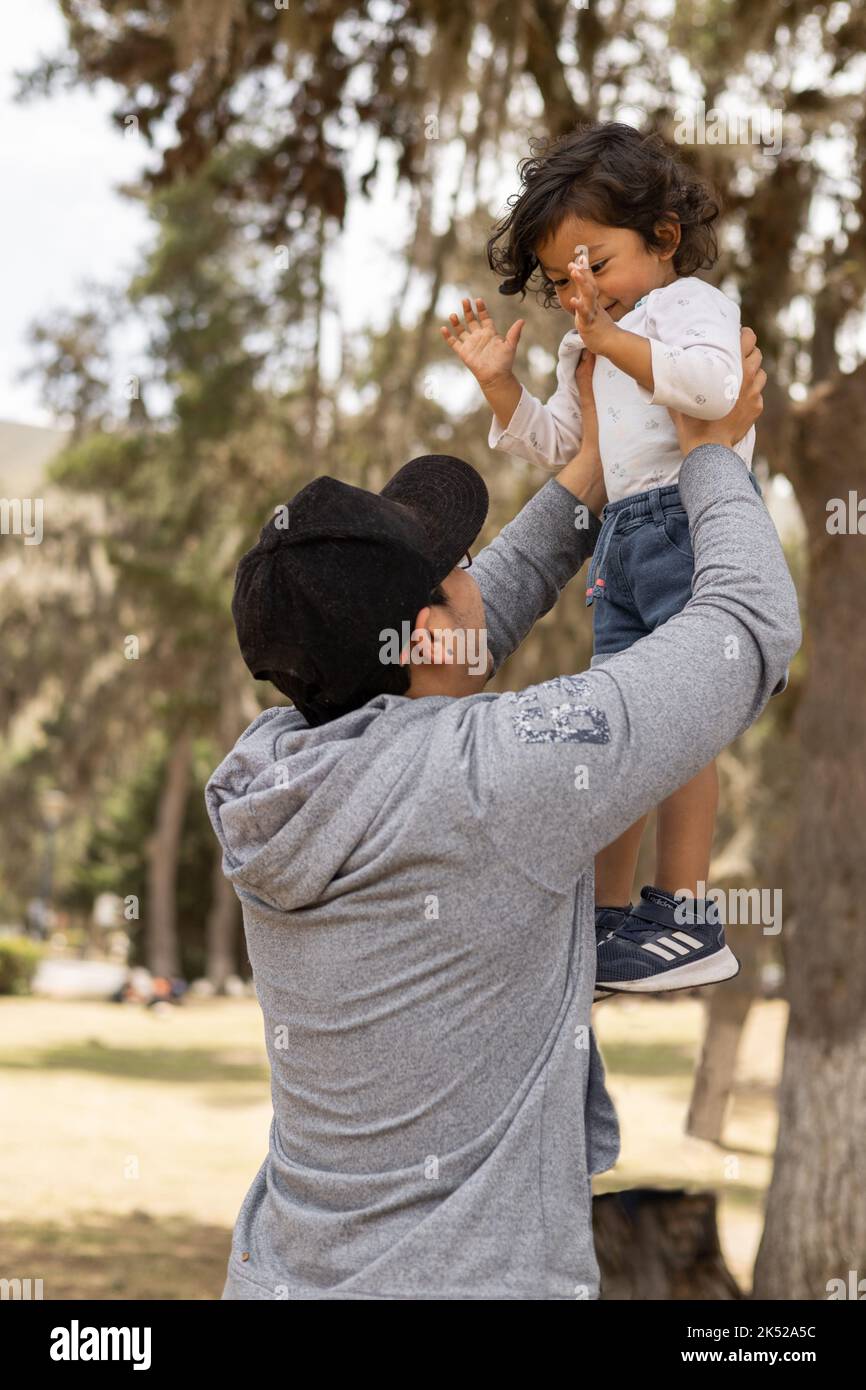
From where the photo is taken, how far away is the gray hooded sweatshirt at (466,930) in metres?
1.66

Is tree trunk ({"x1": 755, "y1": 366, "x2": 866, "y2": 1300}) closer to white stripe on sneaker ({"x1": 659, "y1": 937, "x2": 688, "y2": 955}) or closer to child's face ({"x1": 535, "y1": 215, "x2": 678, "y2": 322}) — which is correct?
child's face ({"x1": 535, "y1": 215, "x2": 678, "y2": 322})

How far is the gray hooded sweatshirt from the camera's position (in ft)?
5.44

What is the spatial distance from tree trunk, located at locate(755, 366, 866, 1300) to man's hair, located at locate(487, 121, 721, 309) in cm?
503

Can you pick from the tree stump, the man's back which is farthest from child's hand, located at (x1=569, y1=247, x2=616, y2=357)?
the tree stump

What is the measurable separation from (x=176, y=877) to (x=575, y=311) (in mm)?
32540

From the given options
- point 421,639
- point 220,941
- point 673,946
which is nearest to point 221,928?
point 220,941

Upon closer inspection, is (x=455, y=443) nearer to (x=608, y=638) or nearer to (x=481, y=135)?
(x=481, y=135)

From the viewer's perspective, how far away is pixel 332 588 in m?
1.75

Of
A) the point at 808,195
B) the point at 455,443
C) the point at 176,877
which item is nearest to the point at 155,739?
the point at 176,877

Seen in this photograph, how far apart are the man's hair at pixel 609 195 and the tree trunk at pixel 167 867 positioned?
27295mm

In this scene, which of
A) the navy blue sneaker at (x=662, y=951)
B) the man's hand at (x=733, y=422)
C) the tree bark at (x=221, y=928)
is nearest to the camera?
the man's hand at (x=733, y=422)

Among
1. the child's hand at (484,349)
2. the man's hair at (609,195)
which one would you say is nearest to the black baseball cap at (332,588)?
the child's hand at (484,349)

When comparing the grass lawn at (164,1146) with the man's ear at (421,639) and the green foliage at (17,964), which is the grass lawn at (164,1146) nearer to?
the man's ear at (421,639)
